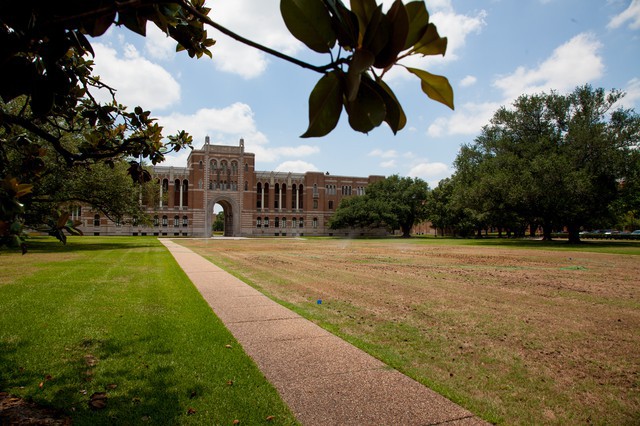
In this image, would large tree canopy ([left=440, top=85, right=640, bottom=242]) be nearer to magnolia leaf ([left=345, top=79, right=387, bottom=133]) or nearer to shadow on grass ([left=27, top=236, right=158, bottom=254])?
shadow on grass ([left=27, top=236, right=158, bottom=254])

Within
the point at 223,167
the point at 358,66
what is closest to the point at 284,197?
the point at 223,167

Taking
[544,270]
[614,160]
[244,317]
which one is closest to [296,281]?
[244,317]

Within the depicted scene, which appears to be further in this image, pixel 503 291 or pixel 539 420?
pixel 503 291

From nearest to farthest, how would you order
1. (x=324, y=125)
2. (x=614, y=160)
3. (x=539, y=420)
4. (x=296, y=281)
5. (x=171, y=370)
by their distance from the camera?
(x=324, y=125), (x=539, y=420), (x=171, y=370), (x=296, y=281), (x=614, y=160)

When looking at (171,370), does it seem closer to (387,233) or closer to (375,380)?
(375,380)

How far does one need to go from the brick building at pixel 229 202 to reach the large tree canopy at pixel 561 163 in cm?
4116

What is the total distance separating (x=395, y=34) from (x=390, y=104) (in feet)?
0.68

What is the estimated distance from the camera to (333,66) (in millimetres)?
1080

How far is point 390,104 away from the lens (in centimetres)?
Result: 115

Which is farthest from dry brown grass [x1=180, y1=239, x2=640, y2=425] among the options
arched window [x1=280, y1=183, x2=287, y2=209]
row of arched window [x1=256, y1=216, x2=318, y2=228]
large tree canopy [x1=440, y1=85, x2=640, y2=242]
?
arched window [x1=280, y1=183, x2=287, y2=209]

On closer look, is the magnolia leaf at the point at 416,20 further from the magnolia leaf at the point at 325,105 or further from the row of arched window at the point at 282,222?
the row of arched window at the point at 282,222

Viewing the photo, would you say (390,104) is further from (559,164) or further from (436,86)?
(559,164)

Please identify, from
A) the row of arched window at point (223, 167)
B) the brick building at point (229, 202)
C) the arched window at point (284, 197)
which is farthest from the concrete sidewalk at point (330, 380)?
the arched window at point (284, 197)

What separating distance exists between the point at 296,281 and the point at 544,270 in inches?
386
